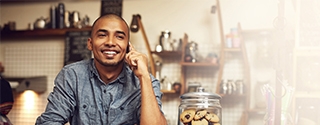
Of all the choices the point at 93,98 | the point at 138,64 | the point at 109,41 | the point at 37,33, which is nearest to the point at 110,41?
the point at 109,41

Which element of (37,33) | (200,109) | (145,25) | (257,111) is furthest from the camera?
(37,33)

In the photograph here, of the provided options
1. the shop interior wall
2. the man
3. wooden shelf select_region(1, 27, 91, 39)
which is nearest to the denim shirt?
the man

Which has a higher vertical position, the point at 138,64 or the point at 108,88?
the point at 138,64

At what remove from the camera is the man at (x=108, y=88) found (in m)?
1.71

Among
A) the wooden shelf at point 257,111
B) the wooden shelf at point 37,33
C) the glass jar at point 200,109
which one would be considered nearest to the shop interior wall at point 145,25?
the wooden shelf at point 37,33

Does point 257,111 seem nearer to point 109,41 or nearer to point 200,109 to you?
point 200,109

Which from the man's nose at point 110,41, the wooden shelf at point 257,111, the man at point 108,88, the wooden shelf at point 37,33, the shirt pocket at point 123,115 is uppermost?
the wooden shelf at point 37,33

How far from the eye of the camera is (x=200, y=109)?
1.69m

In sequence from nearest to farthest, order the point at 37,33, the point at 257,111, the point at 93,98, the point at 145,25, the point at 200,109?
the point at 200,109 → the point at 93,98 → the point at 257,111 → the point at 145,25 → the point at 37,33

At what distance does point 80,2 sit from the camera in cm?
459

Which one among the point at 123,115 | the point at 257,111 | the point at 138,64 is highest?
the point at 138,64

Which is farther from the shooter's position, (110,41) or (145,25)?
(145,25)

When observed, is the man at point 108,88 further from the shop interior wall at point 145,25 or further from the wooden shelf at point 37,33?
the wooden shelf at point 37,33

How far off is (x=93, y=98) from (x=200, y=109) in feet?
1.59
